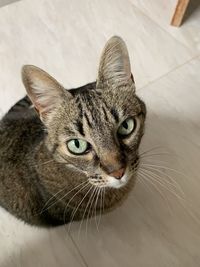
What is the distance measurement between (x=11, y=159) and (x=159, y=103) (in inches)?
26.2

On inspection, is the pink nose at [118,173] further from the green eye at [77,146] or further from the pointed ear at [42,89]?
the pointed ear at [42,89]

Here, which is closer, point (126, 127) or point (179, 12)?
point (126, 127)

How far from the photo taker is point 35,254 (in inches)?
45.4

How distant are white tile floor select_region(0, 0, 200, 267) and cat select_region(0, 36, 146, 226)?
6.2 inches

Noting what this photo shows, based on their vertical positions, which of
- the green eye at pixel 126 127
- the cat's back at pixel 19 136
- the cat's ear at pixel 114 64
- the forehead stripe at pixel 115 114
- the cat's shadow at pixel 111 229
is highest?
the cat's ear at pixel 114 64

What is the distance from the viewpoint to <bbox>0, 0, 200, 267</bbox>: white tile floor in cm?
115

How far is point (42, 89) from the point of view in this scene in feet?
2.72

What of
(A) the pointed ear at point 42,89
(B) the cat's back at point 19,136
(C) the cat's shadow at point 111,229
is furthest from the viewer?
(C) the cat's shadow at point 111,229

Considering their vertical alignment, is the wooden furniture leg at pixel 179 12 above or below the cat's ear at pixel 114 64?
below

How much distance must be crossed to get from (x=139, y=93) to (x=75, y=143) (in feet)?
2.24

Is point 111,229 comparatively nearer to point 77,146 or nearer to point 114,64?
point 77,146

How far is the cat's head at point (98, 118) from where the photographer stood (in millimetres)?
818

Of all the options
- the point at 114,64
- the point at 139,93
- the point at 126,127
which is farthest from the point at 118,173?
the point at 139,93

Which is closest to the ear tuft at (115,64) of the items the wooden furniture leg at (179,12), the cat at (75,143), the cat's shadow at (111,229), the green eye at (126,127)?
the cat at (75,143)
